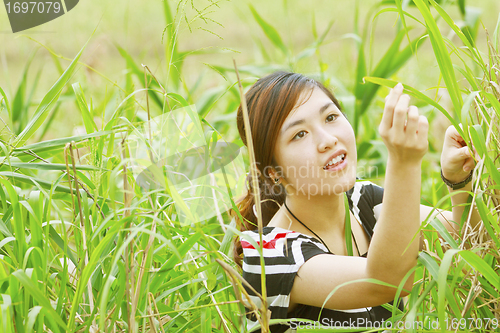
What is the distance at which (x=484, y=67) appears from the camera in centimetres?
63

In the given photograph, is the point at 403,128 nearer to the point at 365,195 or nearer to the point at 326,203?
the point at 326,203

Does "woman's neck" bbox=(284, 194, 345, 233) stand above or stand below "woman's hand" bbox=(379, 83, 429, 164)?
below

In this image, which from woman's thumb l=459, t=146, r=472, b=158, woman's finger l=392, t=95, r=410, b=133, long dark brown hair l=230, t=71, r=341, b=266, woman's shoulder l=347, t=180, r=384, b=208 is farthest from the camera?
woman's shoulder l=347, t=180, r=384, b=208

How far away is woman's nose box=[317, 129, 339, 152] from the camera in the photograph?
80 cm

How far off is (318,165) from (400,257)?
25cm

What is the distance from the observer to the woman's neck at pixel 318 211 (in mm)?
913

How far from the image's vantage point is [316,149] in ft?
2.66

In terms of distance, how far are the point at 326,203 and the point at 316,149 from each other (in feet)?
0.49

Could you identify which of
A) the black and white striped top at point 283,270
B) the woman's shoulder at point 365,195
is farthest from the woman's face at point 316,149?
the woman's shoulder at point 365,195

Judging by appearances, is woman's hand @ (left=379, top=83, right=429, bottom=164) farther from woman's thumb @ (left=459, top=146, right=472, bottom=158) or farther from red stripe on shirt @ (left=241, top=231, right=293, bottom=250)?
red stripe on shirt @ (left=241, top=231, right=293, bottom=250)

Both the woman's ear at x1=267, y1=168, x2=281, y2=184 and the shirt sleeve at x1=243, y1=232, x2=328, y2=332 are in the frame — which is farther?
the woman's ear at x1=267, y1=168, x2=281, y2=184

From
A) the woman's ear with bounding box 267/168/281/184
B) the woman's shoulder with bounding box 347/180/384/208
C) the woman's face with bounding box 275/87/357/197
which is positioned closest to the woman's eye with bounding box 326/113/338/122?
the woman's face with bounding box 275/87/357/197

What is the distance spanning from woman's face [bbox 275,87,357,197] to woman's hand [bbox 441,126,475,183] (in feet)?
0.51

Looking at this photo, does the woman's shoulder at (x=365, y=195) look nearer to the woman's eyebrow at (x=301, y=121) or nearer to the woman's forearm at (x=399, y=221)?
the woman's eyebrow at (x=301, y=121)
